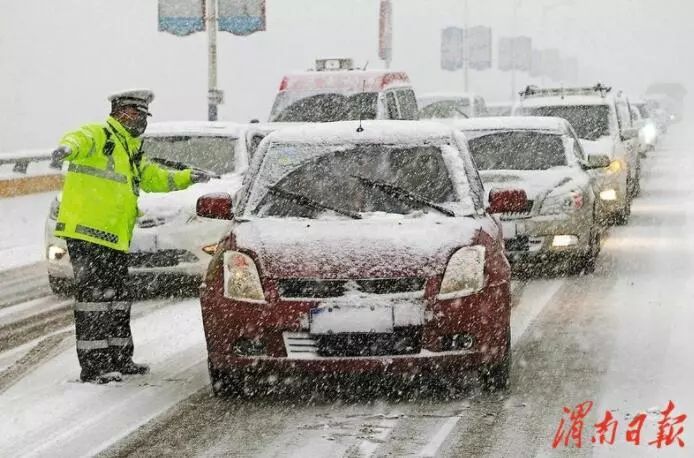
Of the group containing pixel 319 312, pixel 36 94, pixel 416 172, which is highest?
pixel 416 172

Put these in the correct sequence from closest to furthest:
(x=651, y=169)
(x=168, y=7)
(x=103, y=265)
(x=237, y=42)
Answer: (x=103, y=265)
(x=168, y=7)
(x=651, y=169)
(x=237, y=42)

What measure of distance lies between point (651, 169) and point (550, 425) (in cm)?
3037

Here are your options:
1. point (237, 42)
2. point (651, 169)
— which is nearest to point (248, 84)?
point (237, 42)

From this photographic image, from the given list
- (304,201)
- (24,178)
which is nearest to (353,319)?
(304,201)

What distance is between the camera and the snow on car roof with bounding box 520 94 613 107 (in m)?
19.8

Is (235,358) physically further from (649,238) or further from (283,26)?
(283,26)

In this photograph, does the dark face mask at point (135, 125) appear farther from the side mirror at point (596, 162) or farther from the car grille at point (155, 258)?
the side mirror at point (596, 162)

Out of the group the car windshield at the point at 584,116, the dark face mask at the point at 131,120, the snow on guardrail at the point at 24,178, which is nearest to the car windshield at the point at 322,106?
the car windshield at the point at 584,116

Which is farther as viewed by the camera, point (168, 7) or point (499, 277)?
point (168, 7)

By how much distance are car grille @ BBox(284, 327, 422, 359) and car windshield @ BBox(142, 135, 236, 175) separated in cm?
628

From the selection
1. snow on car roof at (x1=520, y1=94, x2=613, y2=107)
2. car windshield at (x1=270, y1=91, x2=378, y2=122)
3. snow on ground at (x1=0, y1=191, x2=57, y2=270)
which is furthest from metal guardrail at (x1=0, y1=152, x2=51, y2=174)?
snow on car roof at (x1=520, y1=94, x2=613, y2=107)

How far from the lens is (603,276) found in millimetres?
13492

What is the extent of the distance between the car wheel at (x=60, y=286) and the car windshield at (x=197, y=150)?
5.65ft

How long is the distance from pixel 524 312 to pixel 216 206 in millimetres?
3398
